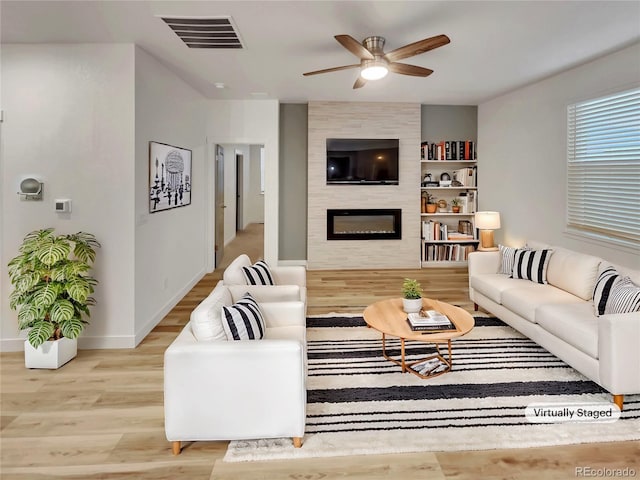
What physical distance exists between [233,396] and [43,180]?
8.75ft

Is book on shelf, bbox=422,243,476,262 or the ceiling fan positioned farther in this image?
book on shelf, bbox=422,243,476,262

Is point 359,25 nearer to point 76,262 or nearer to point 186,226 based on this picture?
point 76,262

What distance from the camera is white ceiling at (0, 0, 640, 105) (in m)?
2.89

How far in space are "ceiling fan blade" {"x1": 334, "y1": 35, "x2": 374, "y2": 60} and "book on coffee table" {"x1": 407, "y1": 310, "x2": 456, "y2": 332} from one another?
2.08 meters

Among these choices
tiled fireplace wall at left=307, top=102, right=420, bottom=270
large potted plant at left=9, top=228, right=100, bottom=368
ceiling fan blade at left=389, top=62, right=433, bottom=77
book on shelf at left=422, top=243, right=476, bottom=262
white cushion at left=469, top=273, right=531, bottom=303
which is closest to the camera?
large potted plant at left=9, top=228, right=100, bottom=368

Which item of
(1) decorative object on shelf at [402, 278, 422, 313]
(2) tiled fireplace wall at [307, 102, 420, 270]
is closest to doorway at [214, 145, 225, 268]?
(2) tiled fireplace wall at [307, 102, 420, 270]

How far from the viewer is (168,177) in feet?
14.7

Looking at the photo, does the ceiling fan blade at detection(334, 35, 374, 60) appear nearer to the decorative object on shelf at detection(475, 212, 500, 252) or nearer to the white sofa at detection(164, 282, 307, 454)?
the white sofa at detection(164, 282, 307, 454)

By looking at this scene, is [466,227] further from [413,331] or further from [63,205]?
[63,205]

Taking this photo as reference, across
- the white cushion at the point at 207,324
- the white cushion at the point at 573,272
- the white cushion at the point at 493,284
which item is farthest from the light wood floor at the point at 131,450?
the white cushion at the point at 493,284

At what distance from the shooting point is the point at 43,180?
3.49 m

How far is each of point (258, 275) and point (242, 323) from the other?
1.16 metres

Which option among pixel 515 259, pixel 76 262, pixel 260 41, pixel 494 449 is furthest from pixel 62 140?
pixel 515 259

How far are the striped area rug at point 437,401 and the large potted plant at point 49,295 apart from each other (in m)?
1.80
